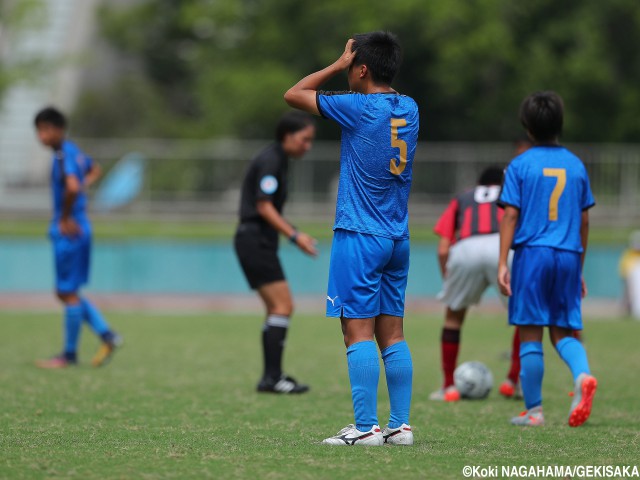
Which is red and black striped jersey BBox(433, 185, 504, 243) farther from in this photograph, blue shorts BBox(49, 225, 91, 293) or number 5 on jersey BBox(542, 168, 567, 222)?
blue shorts BBox(49, 225, 91, 293)

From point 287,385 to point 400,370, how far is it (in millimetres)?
2816

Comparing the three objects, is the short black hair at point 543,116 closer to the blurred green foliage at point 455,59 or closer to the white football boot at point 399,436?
the white football boot at point 399,436

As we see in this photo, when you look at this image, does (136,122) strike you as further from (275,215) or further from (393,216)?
(393,216)

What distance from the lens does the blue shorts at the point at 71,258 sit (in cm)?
1037

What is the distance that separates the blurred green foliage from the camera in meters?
31.9

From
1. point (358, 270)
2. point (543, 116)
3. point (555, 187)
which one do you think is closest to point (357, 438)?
point (358, 270)

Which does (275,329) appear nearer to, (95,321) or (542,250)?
(95,321)

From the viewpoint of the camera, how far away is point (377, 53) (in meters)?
5.96

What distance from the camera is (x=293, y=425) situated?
6824 millimetres

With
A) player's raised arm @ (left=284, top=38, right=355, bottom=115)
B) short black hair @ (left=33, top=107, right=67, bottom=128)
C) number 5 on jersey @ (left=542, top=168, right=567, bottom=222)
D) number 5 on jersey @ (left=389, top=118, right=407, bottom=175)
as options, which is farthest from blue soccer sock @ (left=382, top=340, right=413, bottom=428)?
short black hair @ (left=33, top=107, right=67, bottom=128)

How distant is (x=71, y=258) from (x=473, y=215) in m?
3.91

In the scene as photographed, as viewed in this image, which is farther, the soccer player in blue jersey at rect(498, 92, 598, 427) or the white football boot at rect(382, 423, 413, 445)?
the soccer player in blue jersey at rect(498, 92, 598, 427)

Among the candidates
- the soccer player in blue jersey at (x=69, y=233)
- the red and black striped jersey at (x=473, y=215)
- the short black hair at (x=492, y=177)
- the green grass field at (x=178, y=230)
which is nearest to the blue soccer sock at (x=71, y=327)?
the soccer player in blue jersey at (x=69, y=233)

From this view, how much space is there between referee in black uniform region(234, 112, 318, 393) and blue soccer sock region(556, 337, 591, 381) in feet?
8.13
